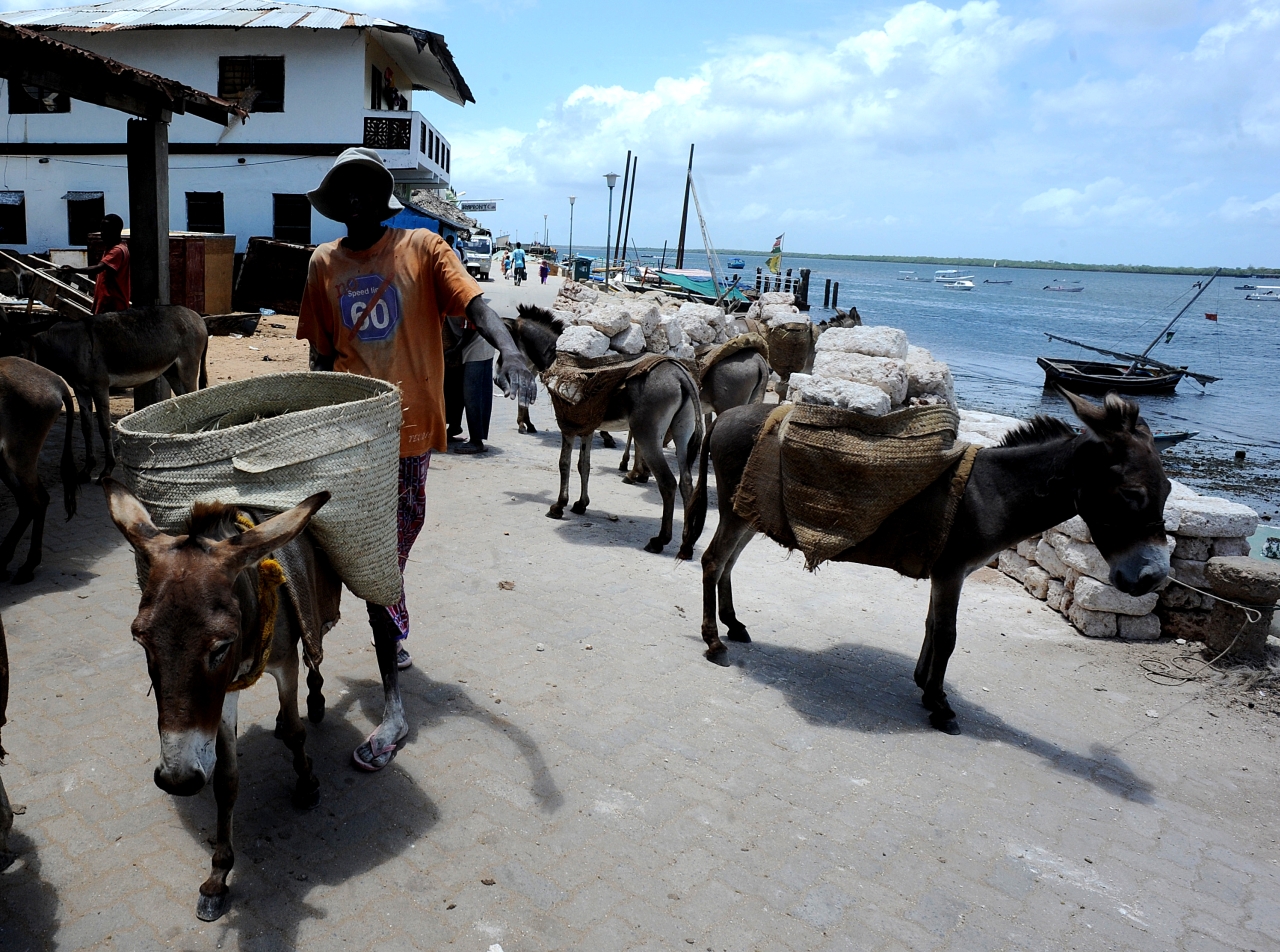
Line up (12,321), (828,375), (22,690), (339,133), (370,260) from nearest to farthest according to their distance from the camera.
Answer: (370,260) → (22,690) → (12,321) → (828,375) → (339,133)

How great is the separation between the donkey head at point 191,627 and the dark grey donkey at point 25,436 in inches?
138

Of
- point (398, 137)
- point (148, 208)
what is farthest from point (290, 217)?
point (148, 208)

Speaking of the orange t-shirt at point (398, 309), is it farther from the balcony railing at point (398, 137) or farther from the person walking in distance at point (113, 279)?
the balcony railing at point (398, 137)

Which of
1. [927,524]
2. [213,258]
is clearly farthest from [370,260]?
[213,258]

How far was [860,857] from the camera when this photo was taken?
318cm

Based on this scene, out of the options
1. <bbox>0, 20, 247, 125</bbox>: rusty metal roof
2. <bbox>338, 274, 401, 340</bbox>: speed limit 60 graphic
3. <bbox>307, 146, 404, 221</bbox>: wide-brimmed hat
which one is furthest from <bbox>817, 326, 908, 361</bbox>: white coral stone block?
Answer: <bbox>338, 274, 401, 340</bbox>: speed limit 60 graphic

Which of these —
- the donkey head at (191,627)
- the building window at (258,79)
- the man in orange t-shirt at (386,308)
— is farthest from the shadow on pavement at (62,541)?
→ the building window at (258,79)

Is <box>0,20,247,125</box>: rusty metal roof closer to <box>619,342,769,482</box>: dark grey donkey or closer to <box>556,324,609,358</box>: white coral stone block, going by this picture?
<box>556,324,609,358</box>: white coral stone block

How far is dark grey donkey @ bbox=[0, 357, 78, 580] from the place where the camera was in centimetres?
493

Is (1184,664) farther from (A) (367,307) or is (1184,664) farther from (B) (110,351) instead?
(B) (110,351)

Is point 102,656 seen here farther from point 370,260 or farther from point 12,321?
point 12,321

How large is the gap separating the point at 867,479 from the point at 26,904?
3.84 m

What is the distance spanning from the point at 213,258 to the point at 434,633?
14.9 meters

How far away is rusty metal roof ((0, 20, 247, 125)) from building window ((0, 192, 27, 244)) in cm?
1967
